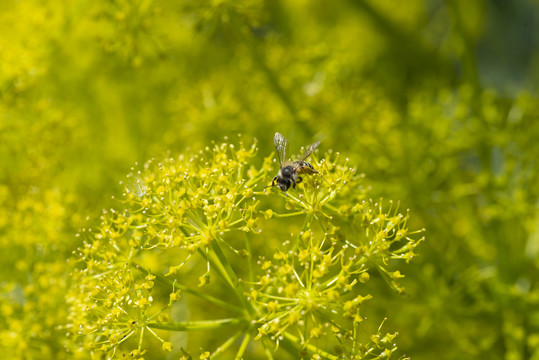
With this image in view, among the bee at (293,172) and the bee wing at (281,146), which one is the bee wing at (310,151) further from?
the bee wing at (281,146)

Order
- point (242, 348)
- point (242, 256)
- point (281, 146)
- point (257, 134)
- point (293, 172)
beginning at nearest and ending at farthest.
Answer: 1. point (242, 348)
2. point (242, 256)
3. point (293, 172)
4. point (281, 146)
5. point (257, 134)

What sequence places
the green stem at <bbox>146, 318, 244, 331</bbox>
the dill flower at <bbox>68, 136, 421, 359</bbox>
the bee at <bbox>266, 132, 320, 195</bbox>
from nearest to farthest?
the dill flower at <bbox>68, 136, 421, 359</bbox>, the green stem at <bbox>146, 318, 244, 331</bbox>, the bee at <bbox>266, 132, 320, 195</bbox>

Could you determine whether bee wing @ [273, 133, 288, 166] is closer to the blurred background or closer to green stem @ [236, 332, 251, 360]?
the blurred background

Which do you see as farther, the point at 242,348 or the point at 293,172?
the point at 293,172

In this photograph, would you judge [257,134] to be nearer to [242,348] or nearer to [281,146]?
[281,146]

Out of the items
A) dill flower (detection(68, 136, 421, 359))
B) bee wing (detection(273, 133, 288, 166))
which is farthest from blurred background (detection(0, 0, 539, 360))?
dill flower (detection(68, 136, 421, 359))

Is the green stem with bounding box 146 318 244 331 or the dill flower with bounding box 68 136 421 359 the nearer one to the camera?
the dill flower with bounding box 68 136 421 359

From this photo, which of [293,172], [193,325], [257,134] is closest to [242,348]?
[193,325]

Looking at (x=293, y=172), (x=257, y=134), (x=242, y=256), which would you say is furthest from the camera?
(x=257, y=134)

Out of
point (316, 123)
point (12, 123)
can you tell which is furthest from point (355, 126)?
point (12, 123)

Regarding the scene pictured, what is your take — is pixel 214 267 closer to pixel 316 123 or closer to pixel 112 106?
pixel 316 123
